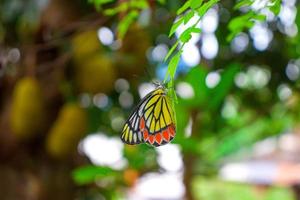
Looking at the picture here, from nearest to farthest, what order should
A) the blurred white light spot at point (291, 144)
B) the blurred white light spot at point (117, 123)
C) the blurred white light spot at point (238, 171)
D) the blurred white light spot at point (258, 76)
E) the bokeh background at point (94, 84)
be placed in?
1. the bokeh background at point (94, 84)
2. the blurred white light spot at point (258, 76)
3. the blurred white light spot at point (117, 123)
4. the blurred white light spot at point (238, 171)
5. the blurred white light spot at point (291, 144)

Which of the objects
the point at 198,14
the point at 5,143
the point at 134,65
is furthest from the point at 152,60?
the point at 198,14

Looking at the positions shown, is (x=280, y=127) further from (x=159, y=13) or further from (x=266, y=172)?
(x=266, y=172)

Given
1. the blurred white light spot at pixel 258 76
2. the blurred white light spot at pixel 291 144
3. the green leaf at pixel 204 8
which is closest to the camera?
the green leaf at pixel 204 8

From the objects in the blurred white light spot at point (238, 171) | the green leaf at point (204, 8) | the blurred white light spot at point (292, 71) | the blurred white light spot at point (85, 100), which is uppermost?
the blurred white light spot at point (238, 171)

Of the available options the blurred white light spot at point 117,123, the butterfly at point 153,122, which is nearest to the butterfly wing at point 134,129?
the butterfly at point 153,122

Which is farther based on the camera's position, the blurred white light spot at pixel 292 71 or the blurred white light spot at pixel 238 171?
the blurred white light spot at pixel 238 171

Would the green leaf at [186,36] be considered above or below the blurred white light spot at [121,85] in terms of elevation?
below

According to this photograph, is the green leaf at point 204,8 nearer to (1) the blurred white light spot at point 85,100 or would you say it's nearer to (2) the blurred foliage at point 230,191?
(1) the blurred white light spot at point 85,100
